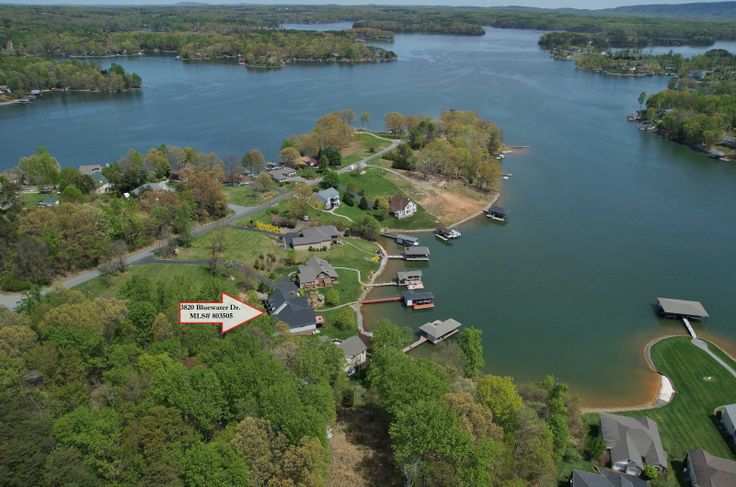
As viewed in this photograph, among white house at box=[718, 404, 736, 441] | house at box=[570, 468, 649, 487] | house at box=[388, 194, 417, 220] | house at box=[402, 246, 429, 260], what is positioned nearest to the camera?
house at box=[570, 468, 649, 487]

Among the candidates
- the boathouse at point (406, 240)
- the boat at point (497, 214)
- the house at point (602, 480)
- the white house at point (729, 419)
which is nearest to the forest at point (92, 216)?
the boathouse at point (406, 240)

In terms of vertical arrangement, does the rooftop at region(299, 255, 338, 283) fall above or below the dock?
above

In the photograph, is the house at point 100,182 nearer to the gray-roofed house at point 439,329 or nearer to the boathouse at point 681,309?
the gray-roofed house at point 439,329

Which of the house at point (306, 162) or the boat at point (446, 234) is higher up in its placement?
the house at point (306, 162)

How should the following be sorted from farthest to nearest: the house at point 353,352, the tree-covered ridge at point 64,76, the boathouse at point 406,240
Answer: the tree-covered ridge at point 64,76, the boathouse at point 406,240, the house at point 353,352

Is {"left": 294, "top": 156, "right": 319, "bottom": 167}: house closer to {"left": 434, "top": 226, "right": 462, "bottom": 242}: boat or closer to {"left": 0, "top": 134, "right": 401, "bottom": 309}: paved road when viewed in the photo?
{"left": 0, "top": 134, "right": 401, "bottom": 309}: paved road

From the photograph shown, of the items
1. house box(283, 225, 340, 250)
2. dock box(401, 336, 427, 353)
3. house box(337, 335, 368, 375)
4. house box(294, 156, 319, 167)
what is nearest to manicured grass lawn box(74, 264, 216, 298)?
house box(283, 225, 340, 250)
